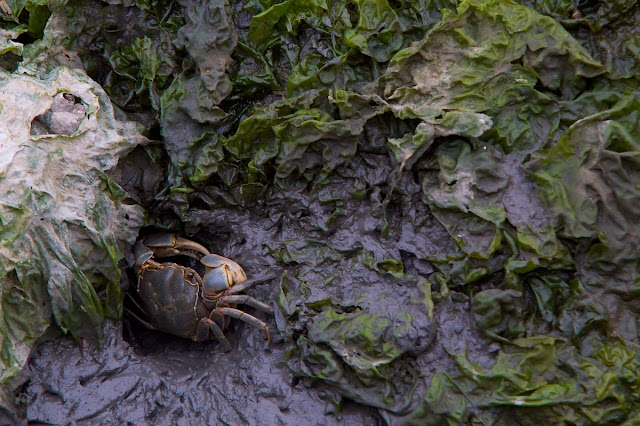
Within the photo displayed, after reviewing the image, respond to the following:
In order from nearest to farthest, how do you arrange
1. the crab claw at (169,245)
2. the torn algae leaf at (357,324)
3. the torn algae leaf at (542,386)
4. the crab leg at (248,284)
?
the torn algae leaf at (542,386)
the torn algae leaf at (357,324)
the crab leg at (248,284)
the crab claw at (169,245)

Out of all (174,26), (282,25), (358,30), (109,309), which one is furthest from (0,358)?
(358,30)

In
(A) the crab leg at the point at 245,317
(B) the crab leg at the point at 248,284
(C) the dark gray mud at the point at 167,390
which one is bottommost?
(C) the dark gray mud at the point at 167,390

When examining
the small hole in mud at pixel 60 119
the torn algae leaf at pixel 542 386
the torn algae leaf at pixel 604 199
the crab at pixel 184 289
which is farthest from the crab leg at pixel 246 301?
the torn algae leaf at pixel 604 199

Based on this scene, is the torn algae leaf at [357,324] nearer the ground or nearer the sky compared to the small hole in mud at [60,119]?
nearer the ground

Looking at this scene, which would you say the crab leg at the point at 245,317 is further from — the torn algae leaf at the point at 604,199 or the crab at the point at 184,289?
the torn algae leaf at the point at 604,199

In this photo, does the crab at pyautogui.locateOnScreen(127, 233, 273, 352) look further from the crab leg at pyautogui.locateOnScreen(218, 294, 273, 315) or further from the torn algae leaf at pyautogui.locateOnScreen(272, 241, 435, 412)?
the torn algae leaf at pyautogui.locateOnScreen(272, 241, 435, 412)

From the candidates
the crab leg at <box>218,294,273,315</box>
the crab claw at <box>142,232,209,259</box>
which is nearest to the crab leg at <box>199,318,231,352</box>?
the crab leg at <box>218,294,273,315</box>

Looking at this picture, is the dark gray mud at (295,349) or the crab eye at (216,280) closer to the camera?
the dark gray mud at (295,349)
